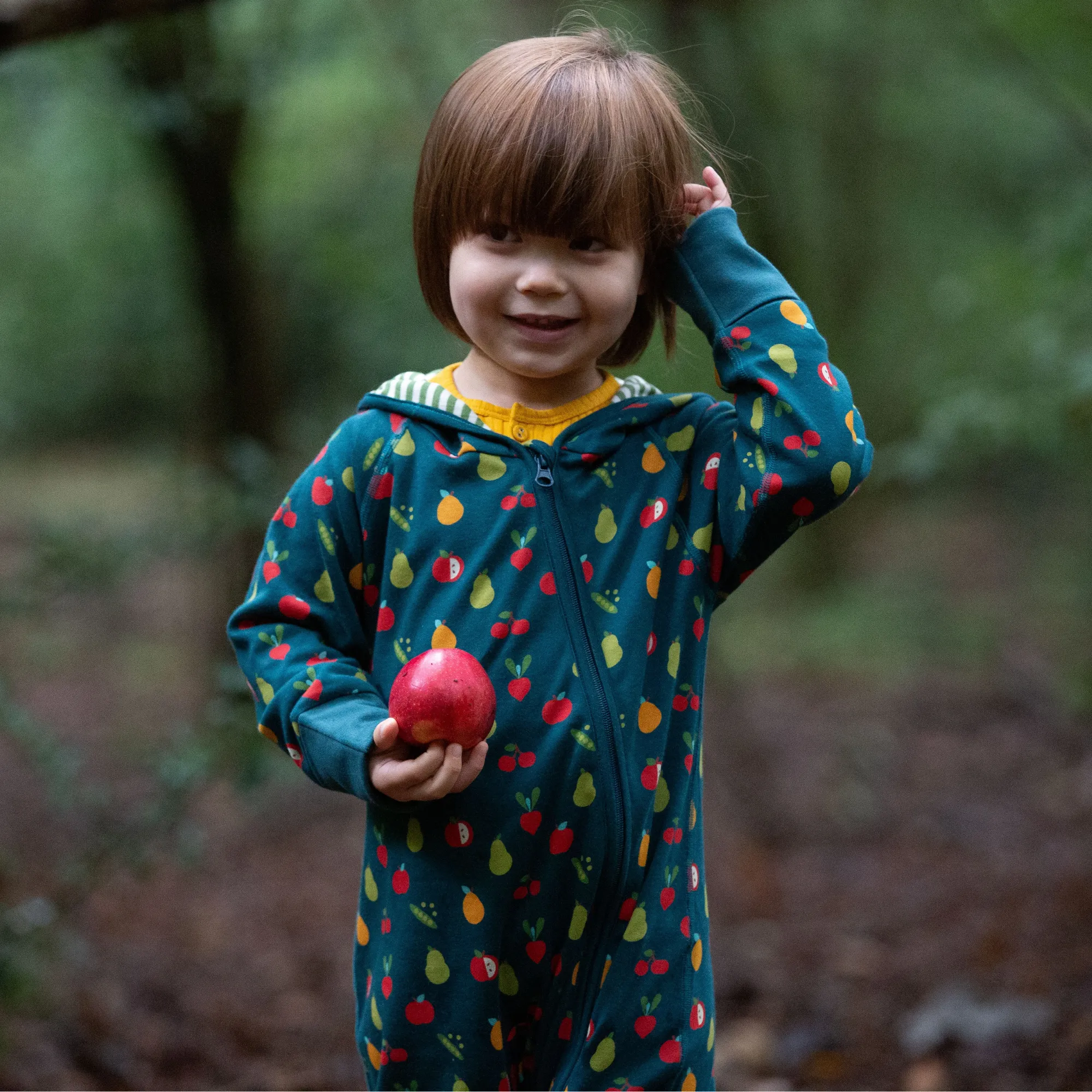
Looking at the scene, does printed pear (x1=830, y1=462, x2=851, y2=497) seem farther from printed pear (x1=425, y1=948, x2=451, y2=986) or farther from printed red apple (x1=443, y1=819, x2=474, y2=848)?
printed pear (x1=425, y1=948, x2=451, y2=986)

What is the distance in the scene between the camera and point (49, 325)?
9.54m

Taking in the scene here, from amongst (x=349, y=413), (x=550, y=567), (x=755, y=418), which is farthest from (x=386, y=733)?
(x=349, y=413)

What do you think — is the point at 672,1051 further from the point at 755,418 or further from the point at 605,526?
the point at 755,418

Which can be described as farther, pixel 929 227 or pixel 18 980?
pixel 929 227

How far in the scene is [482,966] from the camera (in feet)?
5.79

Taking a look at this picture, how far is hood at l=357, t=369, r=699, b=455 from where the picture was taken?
184 centimetres

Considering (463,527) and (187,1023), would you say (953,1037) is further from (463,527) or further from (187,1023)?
(463,527)

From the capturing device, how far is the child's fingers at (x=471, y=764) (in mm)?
1655

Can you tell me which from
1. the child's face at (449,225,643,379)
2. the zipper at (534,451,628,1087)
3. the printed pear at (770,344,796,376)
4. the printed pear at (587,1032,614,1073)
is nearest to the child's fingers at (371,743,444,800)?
the zipper at (534,451,628,1087)

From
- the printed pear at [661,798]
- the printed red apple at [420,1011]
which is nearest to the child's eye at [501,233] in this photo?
the printed pear at [661,798]

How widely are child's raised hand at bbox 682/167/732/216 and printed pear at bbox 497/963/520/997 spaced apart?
45.5 inches

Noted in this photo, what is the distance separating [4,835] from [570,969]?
4.89 m

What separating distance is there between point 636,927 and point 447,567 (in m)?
0.59

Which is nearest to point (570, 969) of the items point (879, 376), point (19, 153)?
point (19, 153)
